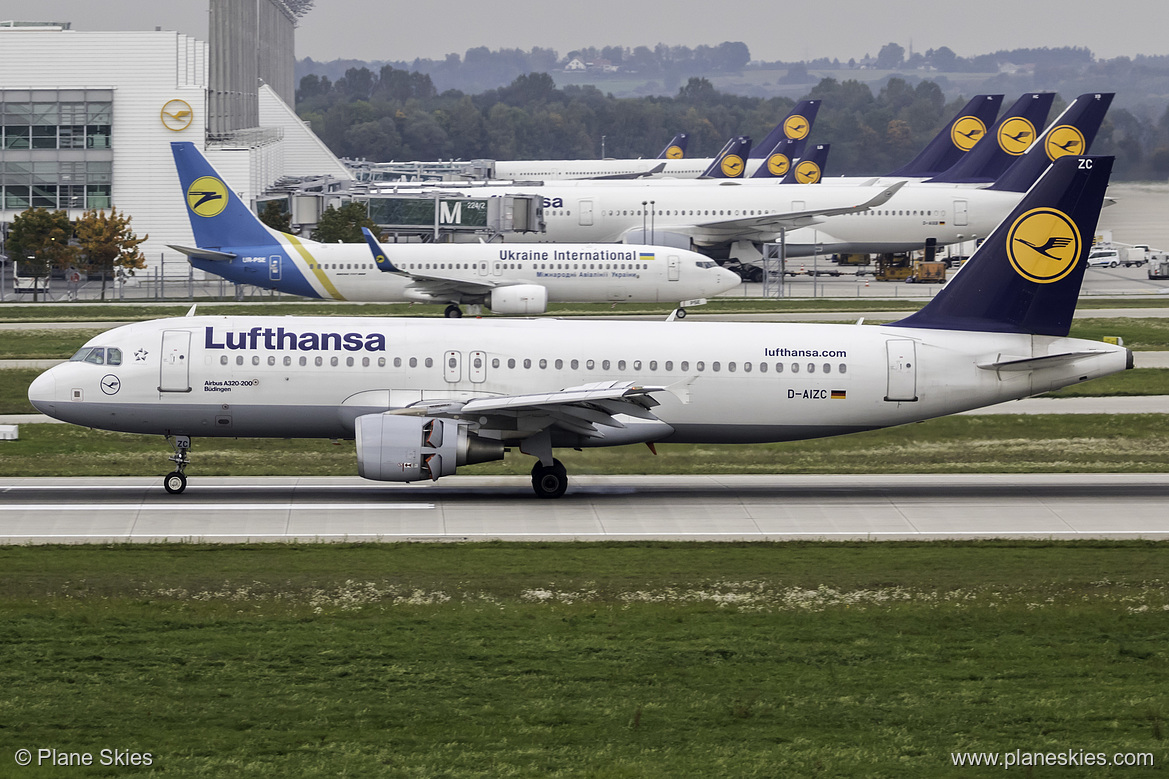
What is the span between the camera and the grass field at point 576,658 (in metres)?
16.8

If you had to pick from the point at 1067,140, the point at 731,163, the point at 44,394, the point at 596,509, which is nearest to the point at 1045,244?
the point at 596,509

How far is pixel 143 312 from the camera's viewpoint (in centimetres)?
7062

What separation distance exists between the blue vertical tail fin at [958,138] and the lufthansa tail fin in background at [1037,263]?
80.4 metres

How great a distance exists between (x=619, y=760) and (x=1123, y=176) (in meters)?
156

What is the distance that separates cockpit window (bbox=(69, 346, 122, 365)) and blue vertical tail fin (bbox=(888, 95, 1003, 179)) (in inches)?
3492

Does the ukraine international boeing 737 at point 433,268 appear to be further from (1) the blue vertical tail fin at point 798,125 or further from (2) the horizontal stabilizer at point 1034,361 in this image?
(1) the blue vertical tail fin at point 798,125

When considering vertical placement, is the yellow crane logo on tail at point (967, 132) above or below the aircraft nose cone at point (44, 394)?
above

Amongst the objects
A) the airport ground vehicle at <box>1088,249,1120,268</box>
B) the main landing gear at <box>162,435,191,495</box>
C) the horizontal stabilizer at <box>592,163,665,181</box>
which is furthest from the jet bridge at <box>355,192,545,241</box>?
the horizontal stabilizer at <box>592,163,665,181</box>

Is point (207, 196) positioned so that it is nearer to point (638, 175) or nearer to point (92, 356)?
point (92, 356)

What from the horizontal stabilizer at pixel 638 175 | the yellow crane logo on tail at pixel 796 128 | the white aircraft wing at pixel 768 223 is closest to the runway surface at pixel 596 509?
the white aircraft wing at pixel 768 223

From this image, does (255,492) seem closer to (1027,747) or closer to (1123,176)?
(1027,747)

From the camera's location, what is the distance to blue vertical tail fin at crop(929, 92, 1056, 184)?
322 feet

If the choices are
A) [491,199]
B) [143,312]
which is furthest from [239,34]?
[143,312]

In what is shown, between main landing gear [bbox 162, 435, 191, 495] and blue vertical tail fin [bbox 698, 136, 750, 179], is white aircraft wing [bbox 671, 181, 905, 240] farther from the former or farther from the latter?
main landing gear [bbox 162, 435, 191, 495]
